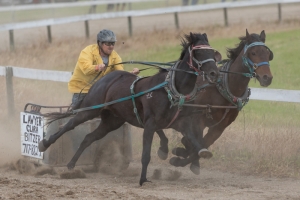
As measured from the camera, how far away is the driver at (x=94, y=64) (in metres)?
9.77

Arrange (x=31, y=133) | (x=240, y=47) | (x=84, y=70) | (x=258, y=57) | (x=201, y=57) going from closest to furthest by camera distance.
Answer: (x=201, y=57) → (x=258, y=57) → (x=240, y=47) → (x=84, y=70) → (x=31, y=133)

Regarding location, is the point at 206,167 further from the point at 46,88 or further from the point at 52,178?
the point at 46,88

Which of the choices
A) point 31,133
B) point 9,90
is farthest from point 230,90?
point 9,90

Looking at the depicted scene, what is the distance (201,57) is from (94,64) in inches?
77.7

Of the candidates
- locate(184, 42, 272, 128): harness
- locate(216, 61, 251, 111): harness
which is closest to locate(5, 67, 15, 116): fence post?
locate(184, 42, 272, 128): harness

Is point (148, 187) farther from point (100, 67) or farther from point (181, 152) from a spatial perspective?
point (100, 67)

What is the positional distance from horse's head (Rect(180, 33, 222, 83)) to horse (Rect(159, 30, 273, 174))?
0.57 meters

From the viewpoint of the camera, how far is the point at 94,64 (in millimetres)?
9914

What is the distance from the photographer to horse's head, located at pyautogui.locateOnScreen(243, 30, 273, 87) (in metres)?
8.79

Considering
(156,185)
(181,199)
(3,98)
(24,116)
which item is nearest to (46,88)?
(3,98)

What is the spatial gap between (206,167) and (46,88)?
6024mm

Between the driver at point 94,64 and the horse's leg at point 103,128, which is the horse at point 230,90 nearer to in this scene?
the horse's leg at point 103,128

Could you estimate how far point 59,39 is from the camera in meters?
22.4

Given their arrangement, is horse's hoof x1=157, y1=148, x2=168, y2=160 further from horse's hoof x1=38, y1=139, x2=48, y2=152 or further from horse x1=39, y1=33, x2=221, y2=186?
horse's hoof x1=38, y1=139, x2=48, y2=152
